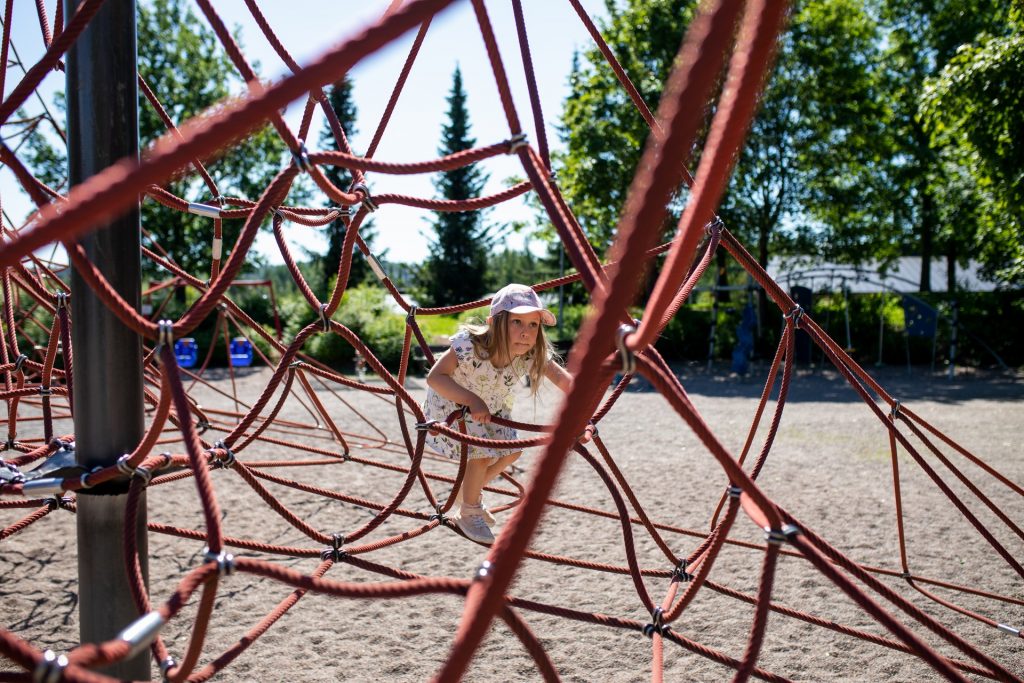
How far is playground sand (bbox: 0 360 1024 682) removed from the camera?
211cm

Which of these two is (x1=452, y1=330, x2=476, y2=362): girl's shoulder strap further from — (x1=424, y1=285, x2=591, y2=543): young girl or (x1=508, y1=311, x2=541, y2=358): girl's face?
(x1=508, y1=311, x2=541, y2=358): girl's face

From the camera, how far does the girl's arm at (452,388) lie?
7.21 feet

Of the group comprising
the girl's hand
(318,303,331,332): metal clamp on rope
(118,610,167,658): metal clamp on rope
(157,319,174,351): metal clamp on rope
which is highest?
(318,303,331,332): metal clamp on rope

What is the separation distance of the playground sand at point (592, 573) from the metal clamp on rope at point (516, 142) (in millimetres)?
1397

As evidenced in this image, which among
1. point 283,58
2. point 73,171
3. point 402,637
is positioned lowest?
point 402,637

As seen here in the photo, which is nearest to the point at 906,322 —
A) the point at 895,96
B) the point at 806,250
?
the point at 806,250

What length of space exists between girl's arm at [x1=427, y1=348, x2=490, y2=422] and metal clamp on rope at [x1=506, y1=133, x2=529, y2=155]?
929 millimetres

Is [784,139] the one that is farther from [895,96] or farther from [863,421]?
[863,421]

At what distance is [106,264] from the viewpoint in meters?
1.22

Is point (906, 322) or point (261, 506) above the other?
point (906, 322)

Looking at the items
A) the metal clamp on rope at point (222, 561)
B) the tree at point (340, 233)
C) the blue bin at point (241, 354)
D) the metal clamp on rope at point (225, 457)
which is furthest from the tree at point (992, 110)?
the tree at point (340, 233)

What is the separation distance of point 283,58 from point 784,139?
439 inches

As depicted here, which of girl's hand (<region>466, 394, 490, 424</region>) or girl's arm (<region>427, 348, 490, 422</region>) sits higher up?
girl's arm (<region>427, 348, 490, 422</region>)

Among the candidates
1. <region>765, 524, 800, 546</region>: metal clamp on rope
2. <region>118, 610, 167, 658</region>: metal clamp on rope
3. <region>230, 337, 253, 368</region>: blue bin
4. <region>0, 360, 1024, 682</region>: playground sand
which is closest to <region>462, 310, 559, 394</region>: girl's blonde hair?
<region>0, 360, 1024, 682</region>: playground sand
